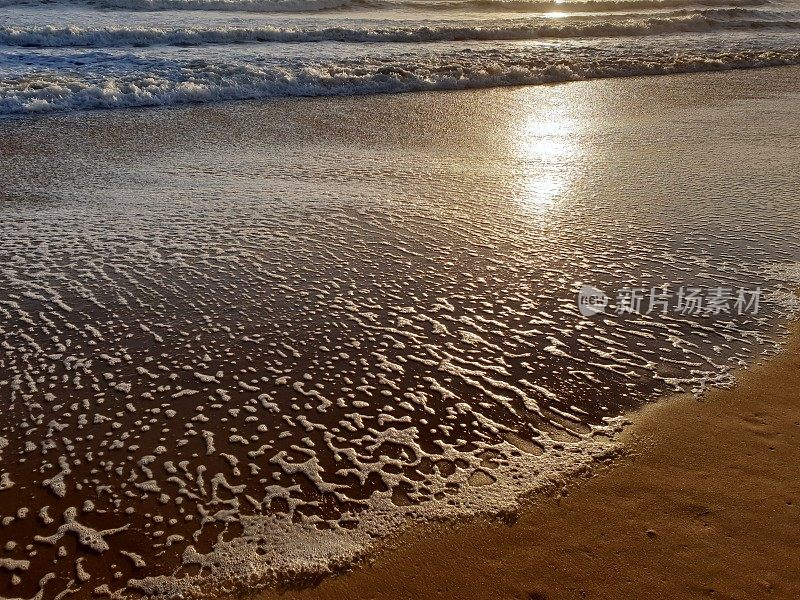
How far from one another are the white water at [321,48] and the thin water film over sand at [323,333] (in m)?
3.38

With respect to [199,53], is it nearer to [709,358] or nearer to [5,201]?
[5,201]

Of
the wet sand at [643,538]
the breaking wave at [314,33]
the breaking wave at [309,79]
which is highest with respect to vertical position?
the breaking wave at [314,33]

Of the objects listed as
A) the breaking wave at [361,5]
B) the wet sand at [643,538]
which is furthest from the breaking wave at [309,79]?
the breaking wave at [361,5]

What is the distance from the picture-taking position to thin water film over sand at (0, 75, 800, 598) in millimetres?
2053

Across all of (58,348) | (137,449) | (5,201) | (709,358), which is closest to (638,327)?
(709,358)

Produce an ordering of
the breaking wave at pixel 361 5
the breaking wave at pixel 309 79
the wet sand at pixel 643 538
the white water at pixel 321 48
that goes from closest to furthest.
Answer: the wet sand at pixel 643 538 < the breaking wave at pixel 309 79 < the white water at pixel 321 48 < the breaking wave at pixel 361 5

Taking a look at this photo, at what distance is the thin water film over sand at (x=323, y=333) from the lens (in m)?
2.05

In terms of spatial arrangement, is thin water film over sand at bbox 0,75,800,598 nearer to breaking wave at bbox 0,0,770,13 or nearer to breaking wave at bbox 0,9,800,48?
breaking wave at bbox 0,9,800,48

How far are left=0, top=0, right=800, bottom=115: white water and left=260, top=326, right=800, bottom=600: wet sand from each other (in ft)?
23.8

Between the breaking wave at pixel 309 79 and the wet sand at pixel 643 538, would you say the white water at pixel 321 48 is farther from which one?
the wet sand at pixel 643 538

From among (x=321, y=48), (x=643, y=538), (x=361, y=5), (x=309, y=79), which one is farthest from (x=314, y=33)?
(x=643, y=538)

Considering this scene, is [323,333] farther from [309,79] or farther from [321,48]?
[321,48]

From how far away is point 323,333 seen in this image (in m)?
2.98

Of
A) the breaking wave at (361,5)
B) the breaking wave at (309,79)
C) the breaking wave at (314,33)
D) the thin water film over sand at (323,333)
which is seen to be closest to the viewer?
the thin water film over sand at (323,333)
